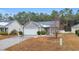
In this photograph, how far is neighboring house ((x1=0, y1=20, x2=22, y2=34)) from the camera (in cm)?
300

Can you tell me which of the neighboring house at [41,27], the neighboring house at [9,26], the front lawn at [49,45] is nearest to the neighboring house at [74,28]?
the front lawn at [49,45]

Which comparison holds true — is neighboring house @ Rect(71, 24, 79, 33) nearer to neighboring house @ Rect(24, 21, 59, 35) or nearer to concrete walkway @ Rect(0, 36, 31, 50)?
neighboring house @ Rect(24, 21, 59, 35)

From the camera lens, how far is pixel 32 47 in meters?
3.01

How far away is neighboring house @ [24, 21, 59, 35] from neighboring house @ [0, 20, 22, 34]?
0.10m

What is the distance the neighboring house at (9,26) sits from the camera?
3.00m

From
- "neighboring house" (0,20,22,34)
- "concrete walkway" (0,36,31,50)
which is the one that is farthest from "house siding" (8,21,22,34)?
"concrete walkway" (0,36,31,50)

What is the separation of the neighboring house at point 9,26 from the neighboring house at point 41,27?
10cm

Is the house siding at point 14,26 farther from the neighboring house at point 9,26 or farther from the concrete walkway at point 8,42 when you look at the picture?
the concrete walkway at point 8,42

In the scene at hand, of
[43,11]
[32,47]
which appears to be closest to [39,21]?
[43,11]

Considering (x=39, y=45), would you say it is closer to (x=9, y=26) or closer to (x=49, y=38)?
(x=49, y=38)

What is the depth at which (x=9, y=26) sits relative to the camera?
3.01 metres

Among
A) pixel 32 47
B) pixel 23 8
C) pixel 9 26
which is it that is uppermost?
pixel 23 8
